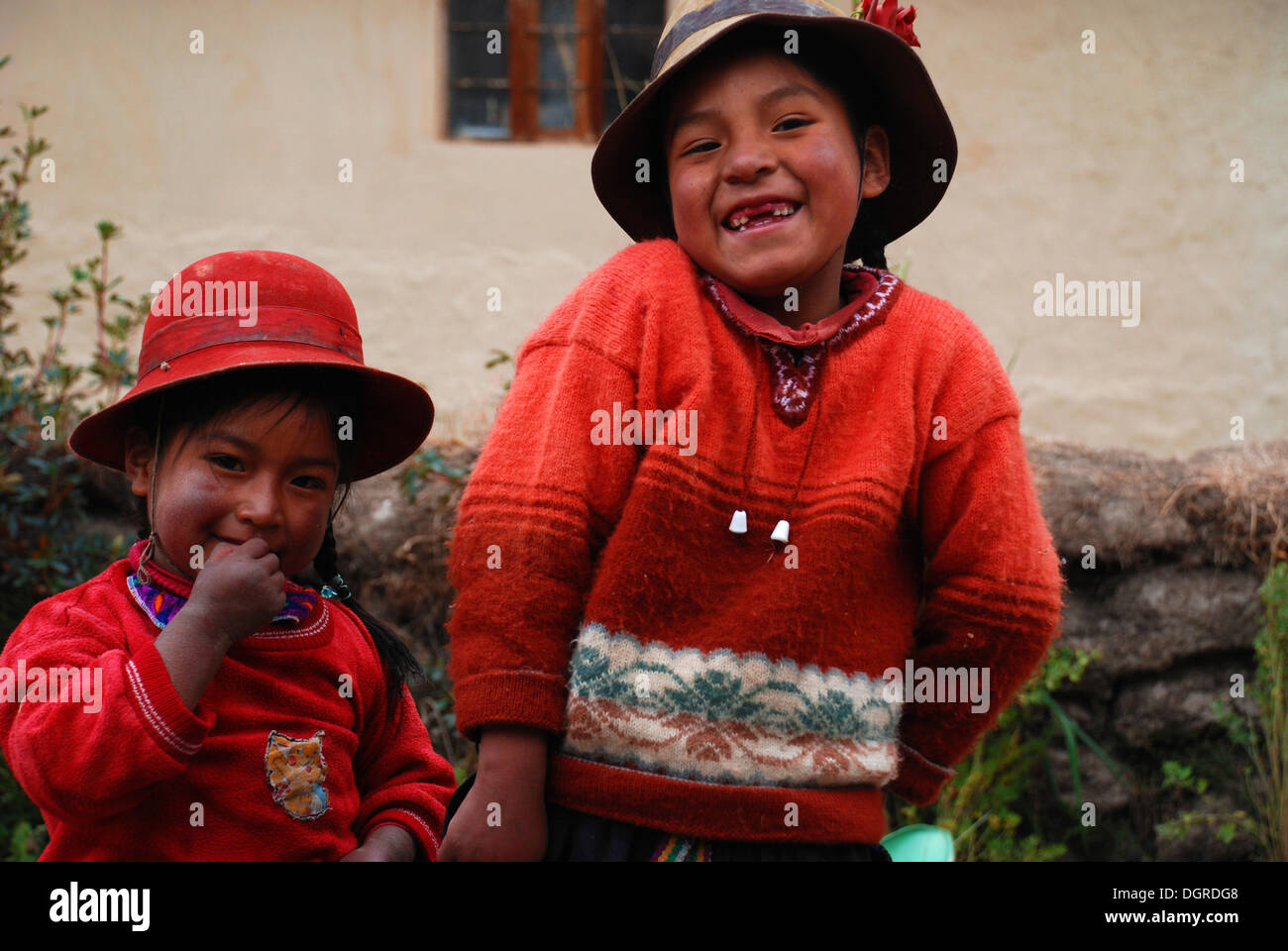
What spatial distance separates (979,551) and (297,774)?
3.79 feet

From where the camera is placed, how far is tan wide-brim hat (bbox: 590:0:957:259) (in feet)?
6.41

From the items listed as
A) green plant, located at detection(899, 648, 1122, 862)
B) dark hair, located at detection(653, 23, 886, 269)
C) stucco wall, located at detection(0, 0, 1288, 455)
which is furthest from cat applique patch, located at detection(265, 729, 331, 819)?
stucco wall, located at detection(0, 0, 1288, 455)

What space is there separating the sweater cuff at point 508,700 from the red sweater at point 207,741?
0.35 metres

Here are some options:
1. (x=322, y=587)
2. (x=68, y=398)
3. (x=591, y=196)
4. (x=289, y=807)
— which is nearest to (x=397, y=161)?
(x=591, y=196)

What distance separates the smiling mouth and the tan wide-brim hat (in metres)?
0.25

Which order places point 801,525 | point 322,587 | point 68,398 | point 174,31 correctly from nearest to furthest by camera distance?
point 801,525, point 322,587, point 68,398, point 174,31

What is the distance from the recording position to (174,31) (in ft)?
19.4

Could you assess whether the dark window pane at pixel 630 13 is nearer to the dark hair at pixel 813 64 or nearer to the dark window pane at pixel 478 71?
the dark window pane at pixel 478 71

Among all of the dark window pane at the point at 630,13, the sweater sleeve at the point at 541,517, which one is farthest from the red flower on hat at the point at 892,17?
the dark window pane at the point at 630,13

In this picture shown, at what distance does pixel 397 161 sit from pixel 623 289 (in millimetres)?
4347

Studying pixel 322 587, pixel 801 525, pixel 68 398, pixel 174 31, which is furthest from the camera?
pixel 174 31

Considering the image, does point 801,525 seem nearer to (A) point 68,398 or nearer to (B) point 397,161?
(A) point 68,398

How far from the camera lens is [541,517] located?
178 cm

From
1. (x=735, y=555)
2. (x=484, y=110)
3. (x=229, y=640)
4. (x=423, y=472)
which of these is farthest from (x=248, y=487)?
(x=484, y=110)
